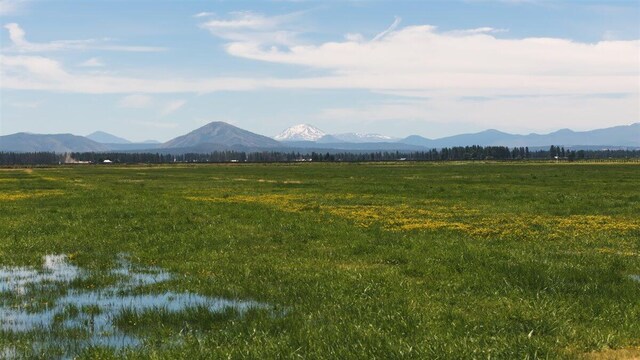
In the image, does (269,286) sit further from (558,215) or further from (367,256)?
(558,215)

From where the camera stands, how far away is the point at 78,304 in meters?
13.5

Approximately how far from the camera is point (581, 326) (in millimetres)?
10898

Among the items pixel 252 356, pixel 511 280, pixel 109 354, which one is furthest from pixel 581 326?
pixel 109 354

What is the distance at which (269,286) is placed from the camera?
588 inches

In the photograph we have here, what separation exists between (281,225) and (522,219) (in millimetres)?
13962

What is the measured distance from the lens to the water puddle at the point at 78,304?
10870mm

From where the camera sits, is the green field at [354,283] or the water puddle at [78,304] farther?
the water puddle at [78,304]

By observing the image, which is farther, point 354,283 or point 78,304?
point 354,283

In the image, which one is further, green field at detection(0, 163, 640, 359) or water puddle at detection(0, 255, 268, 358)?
water puddle at detection(0, 255, 268, 358)

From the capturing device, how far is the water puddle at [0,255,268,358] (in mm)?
10870

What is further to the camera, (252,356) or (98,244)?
(98,244)

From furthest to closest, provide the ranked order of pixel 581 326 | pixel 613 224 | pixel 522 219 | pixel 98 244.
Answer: pixel 522 219, pixel 613 224, pixel 98 244, pixel 581 326

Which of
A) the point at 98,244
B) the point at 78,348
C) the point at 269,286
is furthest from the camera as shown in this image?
the point at 98,244

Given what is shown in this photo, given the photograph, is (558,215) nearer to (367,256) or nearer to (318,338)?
(367,256)
